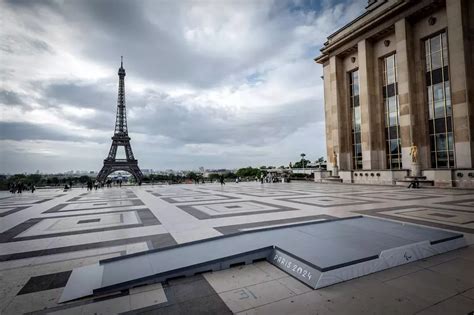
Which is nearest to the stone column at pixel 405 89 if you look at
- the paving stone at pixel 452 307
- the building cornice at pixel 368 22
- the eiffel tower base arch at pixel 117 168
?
the building cornice at pixel 368 22

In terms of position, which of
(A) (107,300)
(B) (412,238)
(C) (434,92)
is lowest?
(A) (107,300)

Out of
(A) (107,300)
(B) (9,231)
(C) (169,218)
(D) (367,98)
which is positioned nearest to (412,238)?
(A) (107,300)

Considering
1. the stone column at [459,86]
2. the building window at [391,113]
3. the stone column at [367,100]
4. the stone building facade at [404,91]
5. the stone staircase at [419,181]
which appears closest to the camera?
the stone column at [459,86]

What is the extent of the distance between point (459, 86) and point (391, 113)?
8483mm

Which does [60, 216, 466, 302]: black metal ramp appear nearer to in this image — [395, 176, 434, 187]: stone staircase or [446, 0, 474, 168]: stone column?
[395, 176, 434, 187]: stone staircase

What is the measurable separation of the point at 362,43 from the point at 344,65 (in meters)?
5.40

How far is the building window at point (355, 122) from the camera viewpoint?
35656mm

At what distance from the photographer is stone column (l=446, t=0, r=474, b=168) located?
22406mm

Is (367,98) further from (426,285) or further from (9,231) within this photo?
(9,231)

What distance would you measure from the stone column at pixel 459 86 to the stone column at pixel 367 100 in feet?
29.7

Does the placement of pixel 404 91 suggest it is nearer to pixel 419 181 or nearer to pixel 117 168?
pixel 419 181

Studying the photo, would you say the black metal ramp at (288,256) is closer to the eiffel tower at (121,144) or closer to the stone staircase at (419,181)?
the stone staircase at (419,181)

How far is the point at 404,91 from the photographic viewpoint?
90.7 feet

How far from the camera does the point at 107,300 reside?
3.53 m
